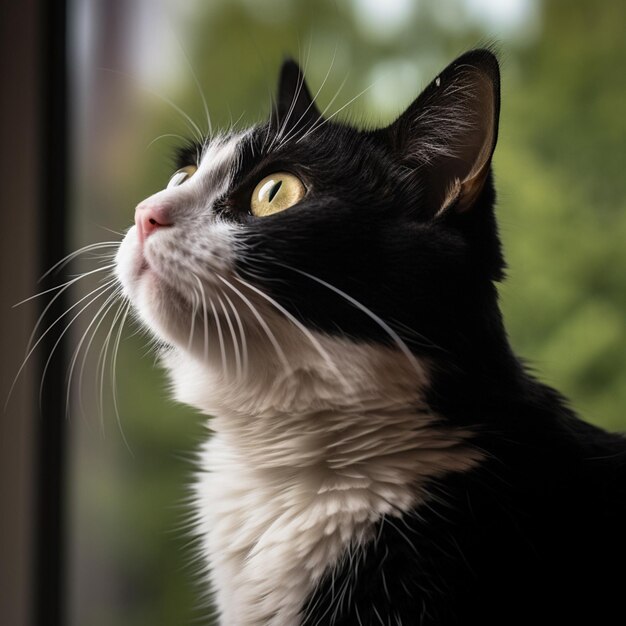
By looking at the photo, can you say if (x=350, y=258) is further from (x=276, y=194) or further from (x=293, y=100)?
(x=293, y=100)

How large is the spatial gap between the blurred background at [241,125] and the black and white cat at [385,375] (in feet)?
→ 0.32

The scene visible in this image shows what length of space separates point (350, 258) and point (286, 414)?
16 centimetres

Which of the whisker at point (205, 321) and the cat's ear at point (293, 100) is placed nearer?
the whisker at point (205, 321)

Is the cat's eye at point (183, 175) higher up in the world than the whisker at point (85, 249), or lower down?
higher up

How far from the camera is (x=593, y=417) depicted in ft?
2.55

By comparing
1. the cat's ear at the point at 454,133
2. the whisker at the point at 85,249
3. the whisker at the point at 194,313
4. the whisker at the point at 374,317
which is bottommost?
the whisker at the point at 374,317

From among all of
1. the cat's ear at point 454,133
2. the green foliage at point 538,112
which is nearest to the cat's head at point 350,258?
the cat's ear at point 454,133

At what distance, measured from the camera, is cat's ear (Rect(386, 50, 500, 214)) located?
63 cm

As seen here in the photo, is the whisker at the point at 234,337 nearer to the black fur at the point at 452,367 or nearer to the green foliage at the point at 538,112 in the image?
the black fur at the point at 452,367

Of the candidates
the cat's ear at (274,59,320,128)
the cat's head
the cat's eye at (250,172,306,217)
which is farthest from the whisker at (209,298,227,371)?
the cat's ear at (274,59,320,128)

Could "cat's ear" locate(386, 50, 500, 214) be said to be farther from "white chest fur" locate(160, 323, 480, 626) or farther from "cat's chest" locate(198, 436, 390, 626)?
"cat's chest" locate(198, 436, 390, 626)

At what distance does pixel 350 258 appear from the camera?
2.16ft

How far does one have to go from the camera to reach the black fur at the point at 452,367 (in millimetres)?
612

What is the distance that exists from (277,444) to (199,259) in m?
0.19
